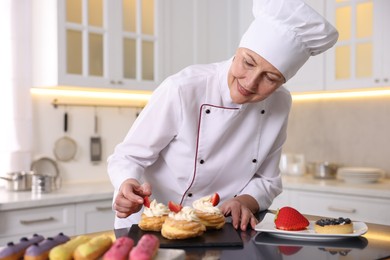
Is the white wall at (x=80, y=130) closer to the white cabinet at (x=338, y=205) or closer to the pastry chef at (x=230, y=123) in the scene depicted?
the white cabinet at (x=338, y=205)

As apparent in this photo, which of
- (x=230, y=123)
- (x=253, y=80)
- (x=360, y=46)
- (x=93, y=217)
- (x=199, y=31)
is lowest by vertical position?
(x=93, y=217)

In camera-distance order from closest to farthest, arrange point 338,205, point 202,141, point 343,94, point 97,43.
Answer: point 202,141 < point 338,205 < point 97,43 < point 343,94

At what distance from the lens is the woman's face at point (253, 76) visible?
1476 millimetres

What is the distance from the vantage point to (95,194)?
114 inches

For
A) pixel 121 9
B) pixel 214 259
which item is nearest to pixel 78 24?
pixel 121 9

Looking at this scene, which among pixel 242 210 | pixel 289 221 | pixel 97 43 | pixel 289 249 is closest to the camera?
pixel 289 249

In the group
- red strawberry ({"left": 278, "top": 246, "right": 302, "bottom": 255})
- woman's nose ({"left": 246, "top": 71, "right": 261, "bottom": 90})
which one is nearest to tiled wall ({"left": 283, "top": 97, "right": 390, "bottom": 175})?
woman's nose ({"left": 246, "top": 71, "right": 261, "bottom": 90})

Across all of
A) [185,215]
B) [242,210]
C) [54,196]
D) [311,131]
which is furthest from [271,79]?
[311,131]

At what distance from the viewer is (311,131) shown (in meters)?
3.84

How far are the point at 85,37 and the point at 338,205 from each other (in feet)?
6.00

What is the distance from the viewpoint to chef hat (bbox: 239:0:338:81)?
146 cm

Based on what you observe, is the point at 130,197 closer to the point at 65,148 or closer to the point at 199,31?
the point at 65,148

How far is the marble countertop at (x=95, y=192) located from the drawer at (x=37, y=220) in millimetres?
38

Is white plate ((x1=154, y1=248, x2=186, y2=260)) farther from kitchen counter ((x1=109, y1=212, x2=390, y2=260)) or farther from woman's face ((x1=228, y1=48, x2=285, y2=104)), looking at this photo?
woman's face ((x1=228, y1=48, x2=285, y2=104))
